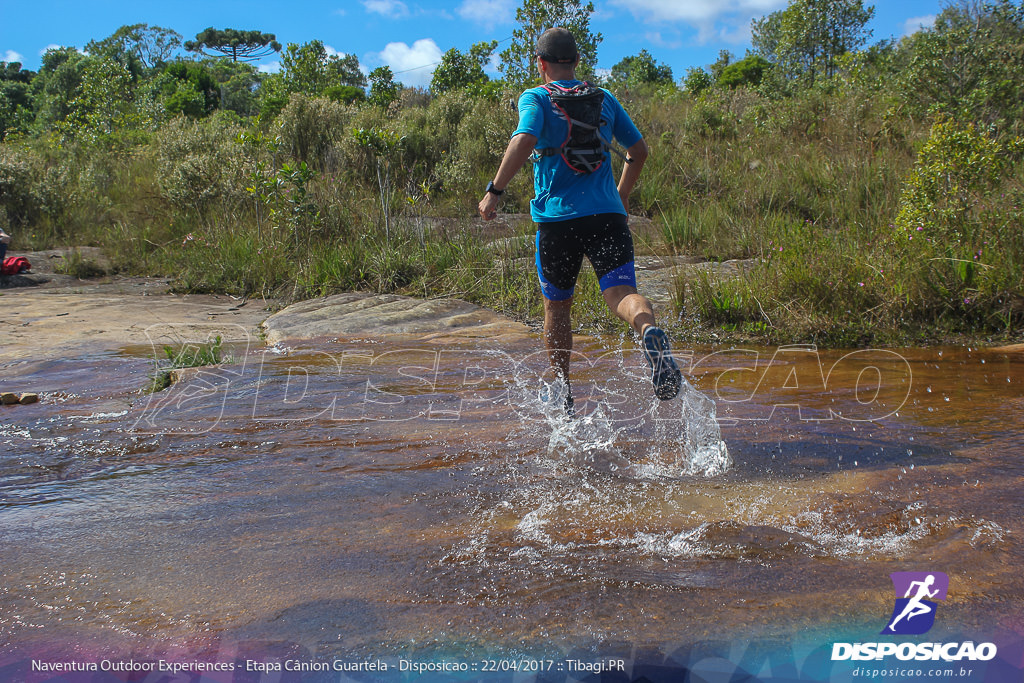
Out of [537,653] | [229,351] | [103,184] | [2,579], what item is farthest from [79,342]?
[103,184]

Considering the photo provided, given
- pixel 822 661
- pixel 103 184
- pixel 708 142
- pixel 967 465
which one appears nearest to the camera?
pixel 822 661

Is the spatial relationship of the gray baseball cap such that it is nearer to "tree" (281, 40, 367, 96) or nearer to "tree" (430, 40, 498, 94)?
"tree" (430, 40, 498, 94)

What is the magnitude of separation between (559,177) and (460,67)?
15609 mm

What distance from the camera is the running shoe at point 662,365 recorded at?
289cm

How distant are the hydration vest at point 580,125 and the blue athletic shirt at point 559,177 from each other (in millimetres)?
23

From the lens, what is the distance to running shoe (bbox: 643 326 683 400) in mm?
2889

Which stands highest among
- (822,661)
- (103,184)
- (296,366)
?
(103,184)

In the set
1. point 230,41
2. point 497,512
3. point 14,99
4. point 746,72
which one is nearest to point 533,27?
point 497,512

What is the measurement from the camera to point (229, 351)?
5.61m

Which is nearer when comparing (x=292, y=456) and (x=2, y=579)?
(x=2, y=579)

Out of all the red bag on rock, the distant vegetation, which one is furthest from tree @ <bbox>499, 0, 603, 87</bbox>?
the red bag on rock

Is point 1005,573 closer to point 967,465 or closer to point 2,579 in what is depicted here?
point 967,465

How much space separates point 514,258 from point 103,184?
8550 mm

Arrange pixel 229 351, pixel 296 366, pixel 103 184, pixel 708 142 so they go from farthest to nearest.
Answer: pixel 103 184
pixel 708 142
pixel 229 351
pixel 296 366
